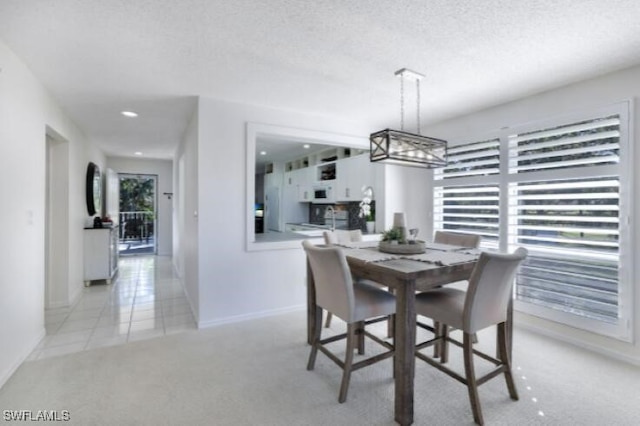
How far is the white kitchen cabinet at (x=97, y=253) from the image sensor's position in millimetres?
4656

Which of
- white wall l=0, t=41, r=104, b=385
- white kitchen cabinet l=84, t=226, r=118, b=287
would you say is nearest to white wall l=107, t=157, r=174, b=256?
white kitchen cabinet l=84, t=226, r=118, b=287

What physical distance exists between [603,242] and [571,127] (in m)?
1.09

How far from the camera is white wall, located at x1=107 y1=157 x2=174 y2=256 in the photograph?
702 cm

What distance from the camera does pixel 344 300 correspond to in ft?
6.68

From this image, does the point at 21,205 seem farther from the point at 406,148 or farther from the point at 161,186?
the point at 161,186

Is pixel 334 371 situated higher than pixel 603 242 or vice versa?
pixel 603 242

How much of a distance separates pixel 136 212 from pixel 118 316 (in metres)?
5.28

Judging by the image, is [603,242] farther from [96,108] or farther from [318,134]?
[96,108]

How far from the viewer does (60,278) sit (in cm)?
373

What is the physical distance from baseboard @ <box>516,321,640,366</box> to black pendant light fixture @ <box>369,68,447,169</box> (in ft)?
6.55

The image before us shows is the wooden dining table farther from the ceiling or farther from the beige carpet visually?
the ceiling

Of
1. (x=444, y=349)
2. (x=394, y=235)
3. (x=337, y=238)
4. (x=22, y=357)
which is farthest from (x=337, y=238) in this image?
(x=22, y=357)

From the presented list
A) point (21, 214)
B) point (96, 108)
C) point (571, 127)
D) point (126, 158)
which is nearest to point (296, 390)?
point (21, 214)

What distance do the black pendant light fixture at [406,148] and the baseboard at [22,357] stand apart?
3.10 meters
